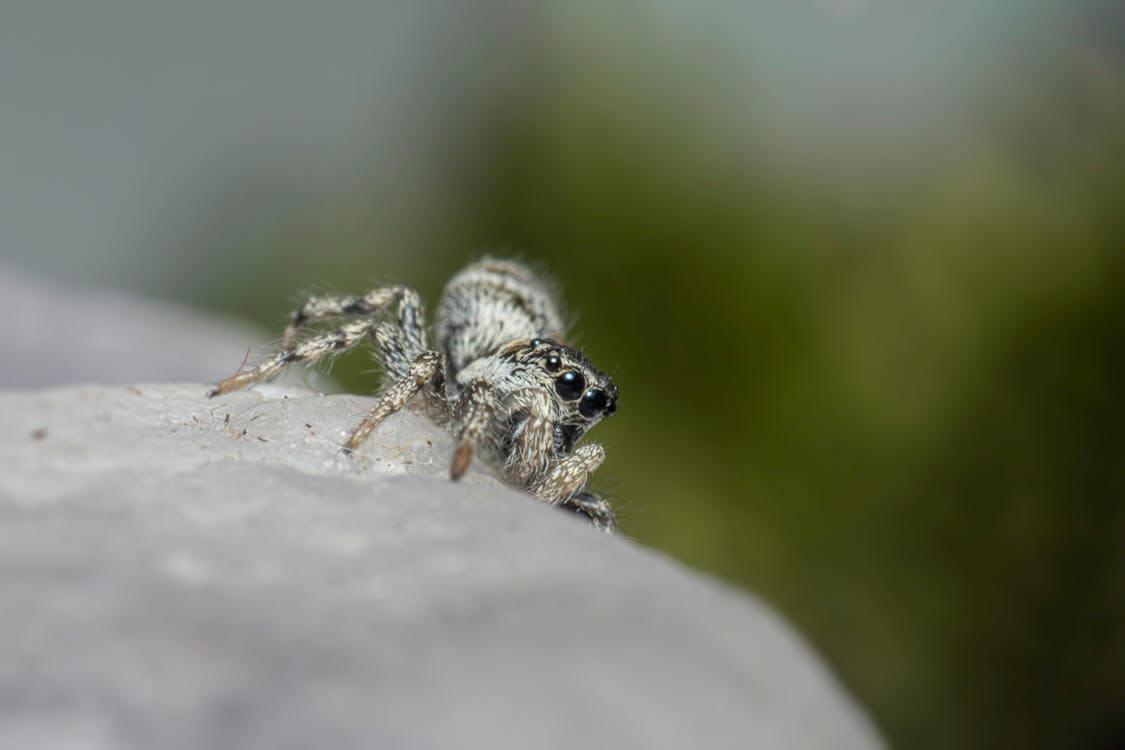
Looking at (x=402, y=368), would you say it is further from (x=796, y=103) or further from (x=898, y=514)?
(x=796, y=103)

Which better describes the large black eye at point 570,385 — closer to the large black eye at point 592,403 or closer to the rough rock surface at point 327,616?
the large black eye at point 592,403

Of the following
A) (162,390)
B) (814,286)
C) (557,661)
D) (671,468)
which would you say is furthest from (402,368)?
(814,286)

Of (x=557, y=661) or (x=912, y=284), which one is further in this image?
(x=912, y=284)

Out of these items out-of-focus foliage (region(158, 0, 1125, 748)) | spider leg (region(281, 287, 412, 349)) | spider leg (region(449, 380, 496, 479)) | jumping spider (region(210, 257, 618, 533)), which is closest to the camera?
spider leg (region(449, 380, 496, 479))

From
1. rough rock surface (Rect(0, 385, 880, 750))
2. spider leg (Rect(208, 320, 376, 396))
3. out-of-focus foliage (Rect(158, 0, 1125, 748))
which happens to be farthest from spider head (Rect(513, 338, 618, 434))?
out-of-focus foliage (Rect(158, 0, 1125, 748))

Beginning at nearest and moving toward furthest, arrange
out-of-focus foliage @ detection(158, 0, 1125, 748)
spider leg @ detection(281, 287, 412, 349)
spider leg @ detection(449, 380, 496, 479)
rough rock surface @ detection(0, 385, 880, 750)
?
rough rock surface @ detection(0, 385, 880, 750), spider leg @ detection(449, 380, 496, 479), spider leg @ detection(281, 287, 412, 349), out-of-focus foliage @ detection(158, 0, 1125, 748)

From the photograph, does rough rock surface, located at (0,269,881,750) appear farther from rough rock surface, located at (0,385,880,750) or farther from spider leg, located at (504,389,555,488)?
spider leg, located at (504,389,555,488)
